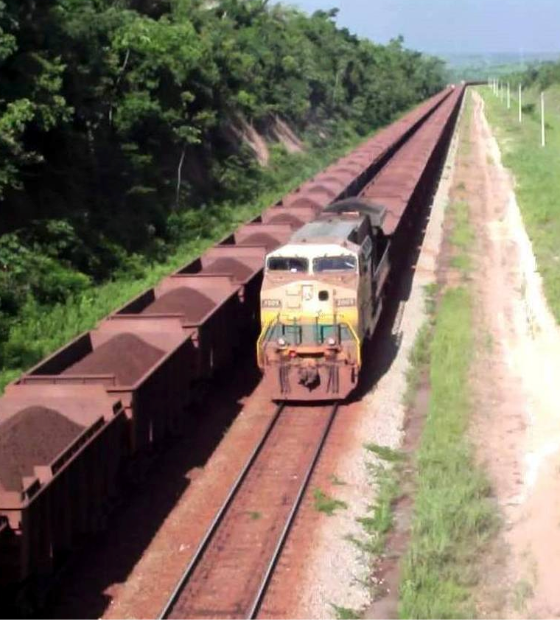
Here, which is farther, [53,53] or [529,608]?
[53,53]

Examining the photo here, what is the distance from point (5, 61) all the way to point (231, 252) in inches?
270

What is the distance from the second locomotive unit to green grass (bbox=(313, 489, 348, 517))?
3865 millimetres

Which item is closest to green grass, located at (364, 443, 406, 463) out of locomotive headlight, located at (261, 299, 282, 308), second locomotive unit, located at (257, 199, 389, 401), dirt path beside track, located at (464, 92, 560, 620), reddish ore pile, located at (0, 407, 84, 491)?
dirt path beside track, located at (464, 92, 560, 620)

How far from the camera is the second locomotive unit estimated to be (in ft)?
61.3

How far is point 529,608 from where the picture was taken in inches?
471

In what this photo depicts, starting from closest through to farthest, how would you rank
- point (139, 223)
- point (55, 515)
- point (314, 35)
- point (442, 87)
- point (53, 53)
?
point (55, 515)
point (53, 53)
point (139, 223)
point (314, 35)
point (442, 87)

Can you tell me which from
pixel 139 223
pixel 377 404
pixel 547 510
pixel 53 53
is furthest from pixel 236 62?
pixel 547 510

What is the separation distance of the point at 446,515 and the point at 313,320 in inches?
219

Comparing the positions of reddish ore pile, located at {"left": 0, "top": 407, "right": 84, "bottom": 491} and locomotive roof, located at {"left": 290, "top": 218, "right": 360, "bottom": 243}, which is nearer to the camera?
reddish ore pile, located at {"left": 0, "top": 407, "right": 84, "bottom": 491}

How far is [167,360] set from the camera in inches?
627

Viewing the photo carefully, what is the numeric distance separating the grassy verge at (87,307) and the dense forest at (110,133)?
286 millimetres

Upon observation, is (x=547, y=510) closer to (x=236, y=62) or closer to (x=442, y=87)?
(x=236, y=62)

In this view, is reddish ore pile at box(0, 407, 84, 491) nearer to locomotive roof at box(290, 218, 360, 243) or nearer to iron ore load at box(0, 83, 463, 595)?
iron ore load at box(0, 83, 463, 595)

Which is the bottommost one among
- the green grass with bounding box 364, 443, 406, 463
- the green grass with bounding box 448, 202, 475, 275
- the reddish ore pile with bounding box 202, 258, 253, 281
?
the green grass with bounding box 364, 443, 406, 463
